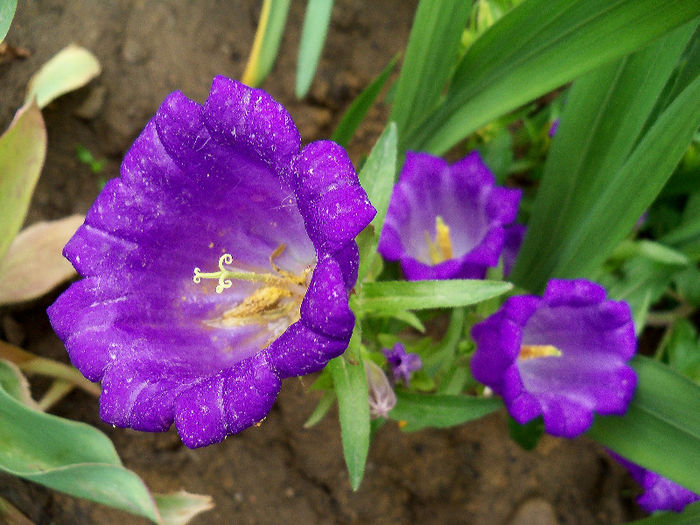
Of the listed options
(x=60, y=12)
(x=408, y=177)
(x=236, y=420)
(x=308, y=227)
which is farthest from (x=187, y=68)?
(x=236, y=420)

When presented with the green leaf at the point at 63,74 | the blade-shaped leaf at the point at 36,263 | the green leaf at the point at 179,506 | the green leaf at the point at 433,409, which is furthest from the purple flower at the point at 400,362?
the green leaf at the point at 63,74

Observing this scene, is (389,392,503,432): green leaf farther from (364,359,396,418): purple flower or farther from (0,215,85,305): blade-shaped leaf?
(0,215,85,305): blade-shaped leaf

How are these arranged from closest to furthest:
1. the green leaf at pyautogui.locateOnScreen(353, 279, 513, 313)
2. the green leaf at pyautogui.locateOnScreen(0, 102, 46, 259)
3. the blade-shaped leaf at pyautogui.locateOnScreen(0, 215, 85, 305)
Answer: the green leaf at pyautogui.locateOnScreen(353, 279, 513, 313), the green leaf at pyautogui.locateOnScreen(0, 102, 46, 259), the blade-shaped leaf at pyautogui.locateOnScreen(0, 215, 85, 305)

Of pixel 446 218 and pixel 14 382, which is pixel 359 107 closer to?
pixel 446 218

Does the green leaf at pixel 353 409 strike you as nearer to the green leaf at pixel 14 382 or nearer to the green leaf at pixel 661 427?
the green leaf at pixel 661 427

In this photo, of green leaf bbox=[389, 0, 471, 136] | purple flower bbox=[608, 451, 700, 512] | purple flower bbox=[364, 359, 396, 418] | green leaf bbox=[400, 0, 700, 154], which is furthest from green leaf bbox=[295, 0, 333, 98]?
purple flower bbox=[608, 451, 700, 512]

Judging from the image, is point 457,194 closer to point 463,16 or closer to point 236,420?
point 463,16
